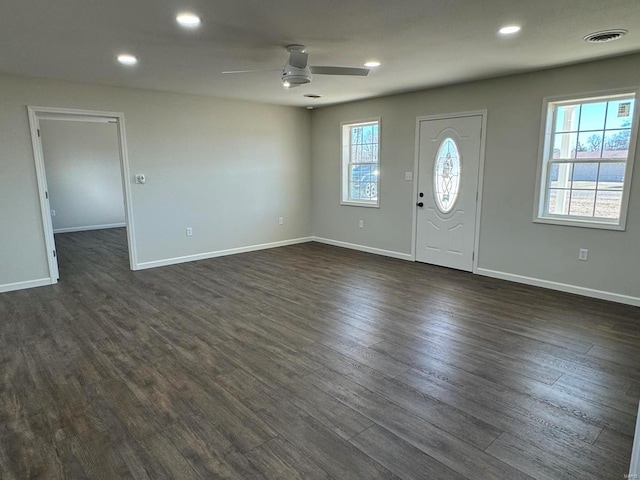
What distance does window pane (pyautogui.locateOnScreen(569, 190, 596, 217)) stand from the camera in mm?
4227

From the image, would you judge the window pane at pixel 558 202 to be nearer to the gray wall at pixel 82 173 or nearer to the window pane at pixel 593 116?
the window pane at pixel 593 116

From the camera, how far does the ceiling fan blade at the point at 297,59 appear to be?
11.0 feet

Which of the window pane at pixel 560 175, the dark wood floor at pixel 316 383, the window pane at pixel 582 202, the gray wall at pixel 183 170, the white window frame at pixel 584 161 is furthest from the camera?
the gray wall at pixel 183 170

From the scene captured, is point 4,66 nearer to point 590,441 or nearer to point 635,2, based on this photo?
point 635,2

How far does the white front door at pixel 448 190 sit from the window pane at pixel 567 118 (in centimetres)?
89

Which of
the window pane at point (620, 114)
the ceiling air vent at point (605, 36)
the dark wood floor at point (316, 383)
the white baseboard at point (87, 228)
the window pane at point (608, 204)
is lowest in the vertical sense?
the dark wood floor at point (316, 383)

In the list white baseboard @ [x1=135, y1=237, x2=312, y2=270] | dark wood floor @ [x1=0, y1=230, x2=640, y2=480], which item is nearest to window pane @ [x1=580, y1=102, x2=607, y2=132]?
dark wood floor @ [x1=0, y1=230, x2=640, y2=480]

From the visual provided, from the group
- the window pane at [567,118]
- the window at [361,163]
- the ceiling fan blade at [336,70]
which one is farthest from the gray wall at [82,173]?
the window pane at [567,118]

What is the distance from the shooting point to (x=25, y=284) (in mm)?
4789

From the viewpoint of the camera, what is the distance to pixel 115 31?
3.02 meters

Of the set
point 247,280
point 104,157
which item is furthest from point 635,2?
point 104,157

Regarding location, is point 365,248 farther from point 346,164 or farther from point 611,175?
point 611,175

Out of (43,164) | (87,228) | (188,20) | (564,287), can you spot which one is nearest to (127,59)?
(188,20)

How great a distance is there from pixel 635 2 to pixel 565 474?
2969 mm
